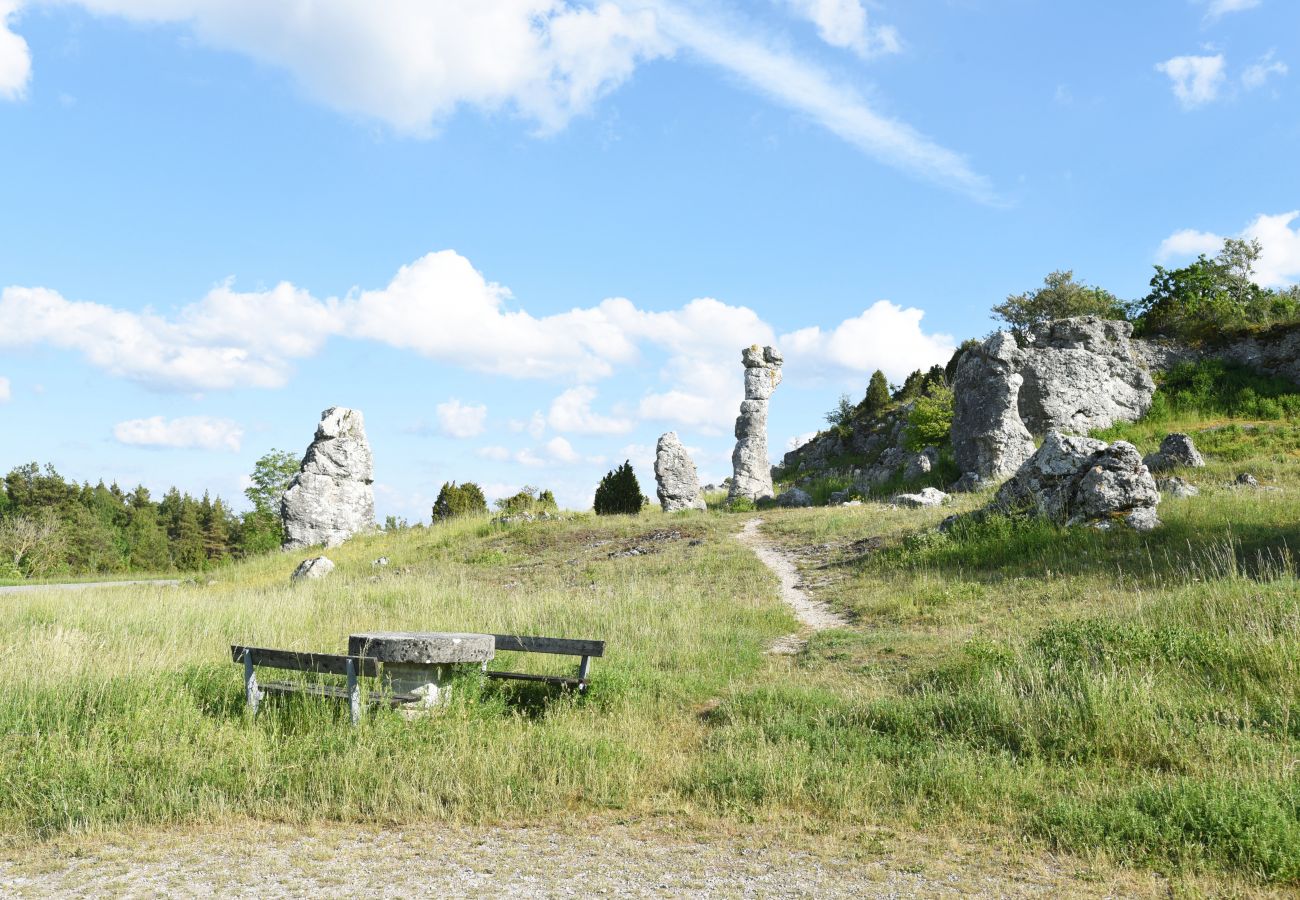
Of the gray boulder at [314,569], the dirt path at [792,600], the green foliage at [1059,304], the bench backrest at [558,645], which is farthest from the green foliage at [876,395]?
the bench backrest at [558,645]

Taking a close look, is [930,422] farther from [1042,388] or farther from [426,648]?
[426,648]

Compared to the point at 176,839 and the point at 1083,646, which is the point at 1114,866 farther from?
the point at 176,839

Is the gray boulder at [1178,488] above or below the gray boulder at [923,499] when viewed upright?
below

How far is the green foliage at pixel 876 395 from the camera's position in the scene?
139 feet

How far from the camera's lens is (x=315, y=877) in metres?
4.89

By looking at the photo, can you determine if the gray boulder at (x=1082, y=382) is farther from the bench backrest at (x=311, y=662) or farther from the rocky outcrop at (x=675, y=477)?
the bench backrest at (x=311, y=662)

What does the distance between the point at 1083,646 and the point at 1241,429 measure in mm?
20615

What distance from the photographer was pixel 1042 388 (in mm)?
28594

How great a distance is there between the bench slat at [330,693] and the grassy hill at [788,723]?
5.8 inches

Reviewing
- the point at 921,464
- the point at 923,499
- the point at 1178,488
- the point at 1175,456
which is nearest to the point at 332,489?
the point at 923,499

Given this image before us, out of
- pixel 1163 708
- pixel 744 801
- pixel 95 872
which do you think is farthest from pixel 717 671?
pixel 95 872

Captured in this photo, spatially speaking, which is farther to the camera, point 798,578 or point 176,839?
point 798,578

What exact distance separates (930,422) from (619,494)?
37.5 feet

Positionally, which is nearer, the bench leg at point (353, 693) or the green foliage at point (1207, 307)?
the bench leg at point (353, 693)
